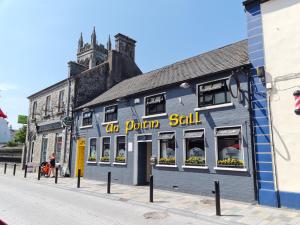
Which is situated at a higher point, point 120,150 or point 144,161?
point 120,150

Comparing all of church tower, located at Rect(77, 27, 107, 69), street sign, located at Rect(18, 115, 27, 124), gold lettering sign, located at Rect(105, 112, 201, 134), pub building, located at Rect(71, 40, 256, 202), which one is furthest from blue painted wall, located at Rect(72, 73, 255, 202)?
church tower, located at Rect(77, 27, 107, 69)

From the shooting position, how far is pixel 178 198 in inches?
418

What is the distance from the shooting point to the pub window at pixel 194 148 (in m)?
11.8

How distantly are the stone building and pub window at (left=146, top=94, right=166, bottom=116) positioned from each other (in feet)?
28.5

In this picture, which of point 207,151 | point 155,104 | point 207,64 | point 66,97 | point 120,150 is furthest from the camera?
point 66,97

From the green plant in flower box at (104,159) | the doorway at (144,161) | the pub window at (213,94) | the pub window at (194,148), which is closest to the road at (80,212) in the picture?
the pub window at (194,148)

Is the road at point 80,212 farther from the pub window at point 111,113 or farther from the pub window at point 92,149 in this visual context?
the pub window at point 92,149

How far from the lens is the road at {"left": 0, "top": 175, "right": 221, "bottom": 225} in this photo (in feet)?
22.8

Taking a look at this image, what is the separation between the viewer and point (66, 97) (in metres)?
21.4

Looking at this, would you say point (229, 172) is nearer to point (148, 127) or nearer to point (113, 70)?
point (148, 127)

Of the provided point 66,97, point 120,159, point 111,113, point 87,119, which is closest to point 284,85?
point 120,159

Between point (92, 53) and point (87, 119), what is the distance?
126 feet

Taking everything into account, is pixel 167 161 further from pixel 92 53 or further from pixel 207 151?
pixel 92 53

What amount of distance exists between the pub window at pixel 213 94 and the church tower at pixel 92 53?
147ft
